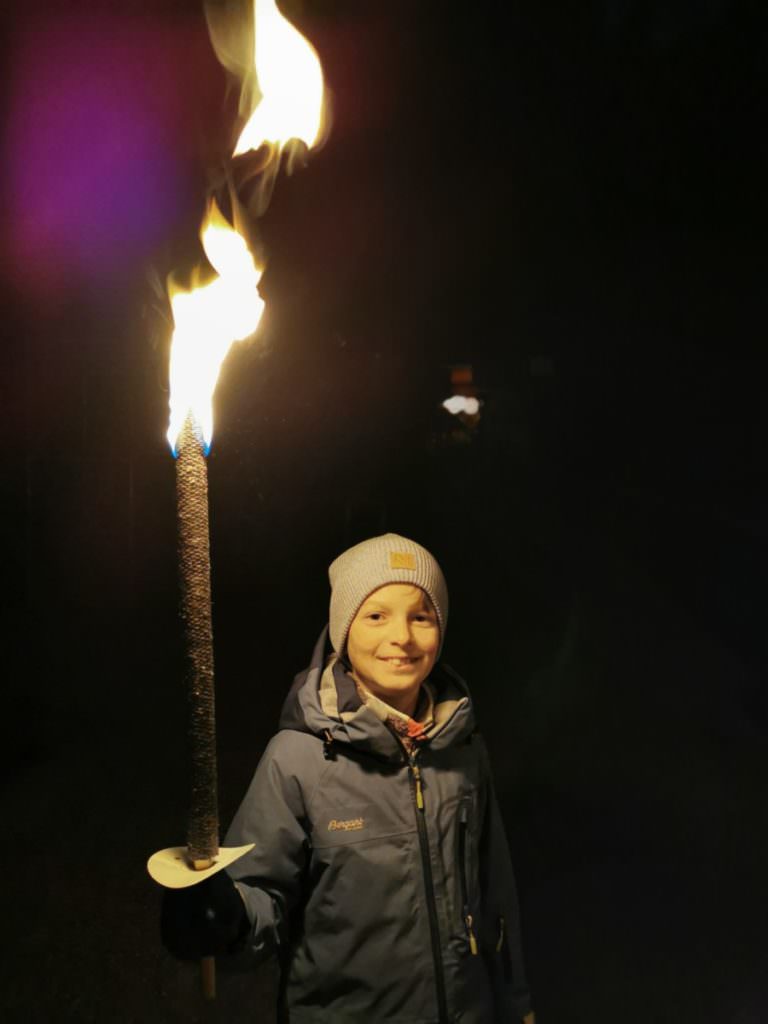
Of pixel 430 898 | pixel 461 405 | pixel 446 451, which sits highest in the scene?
pixel 461 405

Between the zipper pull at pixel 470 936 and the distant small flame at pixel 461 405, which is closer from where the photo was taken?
the zipper pull at pixel 470 936

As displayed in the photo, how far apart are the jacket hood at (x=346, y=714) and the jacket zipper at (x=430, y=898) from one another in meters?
0.09

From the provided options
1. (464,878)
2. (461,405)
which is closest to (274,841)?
(464,878)

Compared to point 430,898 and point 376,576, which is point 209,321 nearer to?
point 376,576

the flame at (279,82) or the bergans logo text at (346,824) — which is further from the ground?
the flame at (279,82)

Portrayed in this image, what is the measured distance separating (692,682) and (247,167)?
1.84 m

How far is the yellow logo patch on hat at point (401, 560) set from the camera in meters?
1.73

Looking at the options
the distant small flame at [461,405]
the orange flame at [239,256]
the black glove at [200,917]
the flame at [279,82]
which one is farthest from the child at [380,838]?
the flame at [279,82]

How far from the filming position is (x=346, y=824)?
1596 millimetres

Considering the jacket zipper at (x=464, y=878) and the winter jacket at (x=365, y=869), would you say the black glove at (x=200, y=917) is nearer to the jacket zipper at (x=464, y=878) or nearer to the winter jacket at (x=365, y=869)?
the winter jacket at (x=365, y=869)

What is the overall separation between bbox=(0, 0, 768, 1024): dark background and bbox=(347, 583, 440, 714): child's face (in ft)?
1.09

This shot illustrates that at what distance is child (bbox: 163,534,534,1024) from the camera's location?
155cm

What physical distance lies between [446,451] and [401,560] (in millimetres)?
525

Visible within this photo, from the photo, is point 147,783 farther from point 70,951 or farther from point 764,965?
point 764,965
